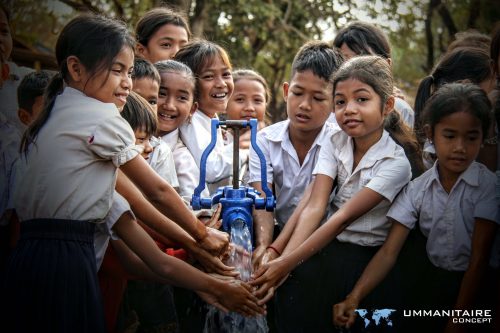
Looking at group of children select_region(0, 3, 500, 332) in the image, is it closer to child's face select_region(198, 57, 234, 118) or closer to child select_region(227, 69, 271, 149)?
child's face select_region(198, 57, 234, 118)

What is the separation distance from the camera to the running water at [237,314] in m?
2.86

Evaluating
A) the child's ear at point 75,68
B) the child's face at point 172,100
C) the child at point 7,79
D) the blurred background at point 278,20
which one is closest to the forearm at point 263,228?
the child's face at point 172,100

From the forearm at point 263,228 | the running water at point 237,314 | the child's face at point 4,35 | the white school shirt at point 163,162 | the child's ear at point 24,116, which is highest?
the child's face at point 4,35

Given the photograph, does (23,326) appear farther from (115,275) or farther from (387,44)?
(387,44)

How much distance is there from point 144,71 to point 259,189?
2.96ft

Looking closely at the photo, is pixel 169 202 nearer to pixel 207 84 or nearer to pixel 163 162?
pixel 163 162

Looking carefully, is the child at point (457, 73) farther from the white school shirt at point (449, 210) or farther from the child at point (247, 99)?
the child at point (247, 99)

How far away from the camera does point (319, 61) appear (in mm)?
3266

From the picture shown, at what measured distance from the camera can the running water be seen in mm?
2855

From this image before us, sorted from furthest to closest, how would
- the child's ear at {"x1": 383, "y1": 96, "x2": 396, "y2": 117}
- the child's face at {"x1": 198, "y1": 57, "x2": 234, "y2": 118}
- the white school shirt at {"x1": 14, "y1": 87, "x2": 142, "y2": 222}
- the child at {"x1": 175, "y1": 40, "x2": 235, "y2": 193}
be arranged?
the child's face at {"x1": 198, "y1": 57, "x2": 234, "y2": 118}, the child at {"x1": 175, "y1": 40, "x2": 235, "y2": 193}, the child's ear at {"x1": 383, "y1": 96, "x2": 396, "y2": 117}, the white school shirt at {"x1": 14, "y1": 87, "x2": 142, "y2": 222}

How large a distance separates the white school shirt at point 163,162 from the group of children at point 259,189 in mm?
11

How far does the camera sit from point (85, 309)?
94.1 inches

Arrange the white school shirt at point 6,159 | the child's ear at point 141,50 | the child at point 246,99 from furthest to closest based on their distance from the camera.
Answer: the child's ear at point 141,50
the child at point 246,99
the white school shirt at point 6,159

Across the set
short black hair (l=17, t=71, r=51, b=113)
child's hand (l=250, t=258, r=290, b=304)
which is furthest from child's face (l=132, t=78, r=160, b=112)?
child's hand (l=250, t=258, r=290, b=304)
